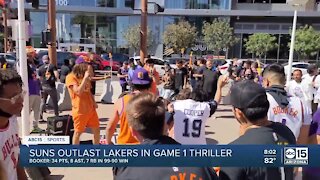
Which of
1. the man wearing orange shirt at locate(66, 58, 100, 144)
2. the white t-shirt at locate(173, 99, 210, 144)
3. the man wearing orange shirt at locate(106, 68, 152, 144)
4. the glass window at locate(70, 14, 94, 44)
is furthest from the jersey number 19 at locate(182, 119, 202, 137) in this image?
the glass window at locate(70, 14, 94, 44)

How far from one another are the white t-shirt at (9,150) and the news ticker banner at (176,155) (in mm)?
473

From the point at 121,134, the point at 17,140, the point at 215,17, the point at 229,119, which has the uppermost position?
the point at 215,17

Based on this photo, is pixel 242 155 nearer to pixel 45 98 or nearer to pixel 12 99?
pixel 12 99

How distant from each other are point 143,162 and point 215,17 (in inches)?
1894

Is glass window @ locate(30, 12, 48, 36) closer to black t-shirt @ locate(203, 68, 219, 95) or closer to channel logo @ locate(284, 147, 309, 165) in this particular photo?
black t-shirt @ locate(203, 68, 219, 95)

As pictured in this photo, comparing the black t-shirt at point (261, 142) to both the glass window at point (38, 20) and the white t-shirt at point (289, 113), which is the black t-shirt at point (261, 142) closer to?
the white t-shirt at point (289, 113)

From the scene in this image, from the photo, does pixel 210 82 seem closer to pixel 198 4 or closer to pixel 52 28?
pixel 52 28

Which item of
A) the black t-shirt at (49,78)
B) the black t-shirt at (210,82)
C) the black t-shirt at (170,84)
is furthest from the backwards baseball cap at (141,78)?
the black t-shirt at (170,84)

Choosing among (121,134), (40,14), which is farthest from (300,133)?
(40,14)

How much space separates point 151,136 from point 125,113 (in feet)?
5.64

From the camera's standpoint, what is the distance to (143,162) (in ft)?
6.22

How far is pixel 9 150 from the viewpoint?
2.47 metres

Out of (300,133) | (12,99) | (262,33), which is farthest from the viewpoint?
(262,33)

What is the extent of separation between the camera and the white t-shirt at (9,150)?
2.38 metres
